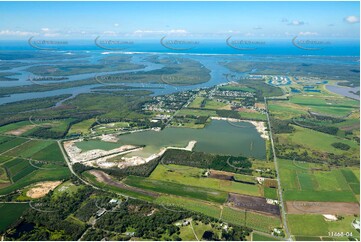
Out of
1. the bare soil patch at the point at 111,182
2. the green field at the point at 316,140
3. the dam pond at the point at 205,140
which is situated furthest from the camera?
the green field at the point at 316,140

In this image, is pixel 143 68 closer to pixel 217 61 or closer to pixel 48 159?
pixel 217 61

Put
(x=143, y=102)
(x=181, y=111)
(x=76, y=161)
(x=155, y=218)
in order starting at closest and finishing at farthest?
(x=155, y=218), (x=76, y=161), (x=181, y=111), (x=143, y=102)

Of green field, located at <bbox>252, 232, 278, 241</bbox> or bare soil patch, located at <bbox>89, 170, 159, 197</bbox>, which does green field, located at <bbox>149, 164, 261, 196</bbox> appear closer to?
bare soil patch, located at <bbox>89, 170, 159, 197</bbox>

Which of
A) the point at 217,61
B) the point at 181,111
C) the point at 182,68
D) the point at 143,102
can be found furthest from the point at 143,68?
the point at 181,111

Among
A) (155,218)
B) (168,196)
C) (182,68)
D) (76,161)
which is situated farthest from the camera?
(182,68)

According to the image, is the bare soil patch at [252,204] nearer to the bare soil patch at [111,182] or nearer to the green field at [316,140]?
the bare soil patch at [111,182]

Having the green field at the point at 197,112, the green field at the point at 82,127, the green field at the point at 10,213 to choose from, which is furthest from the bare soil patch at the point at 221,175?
the green field at the point at 197,112

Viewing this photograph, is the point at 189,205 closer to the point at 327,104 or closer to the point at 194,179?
the point at 194,179
